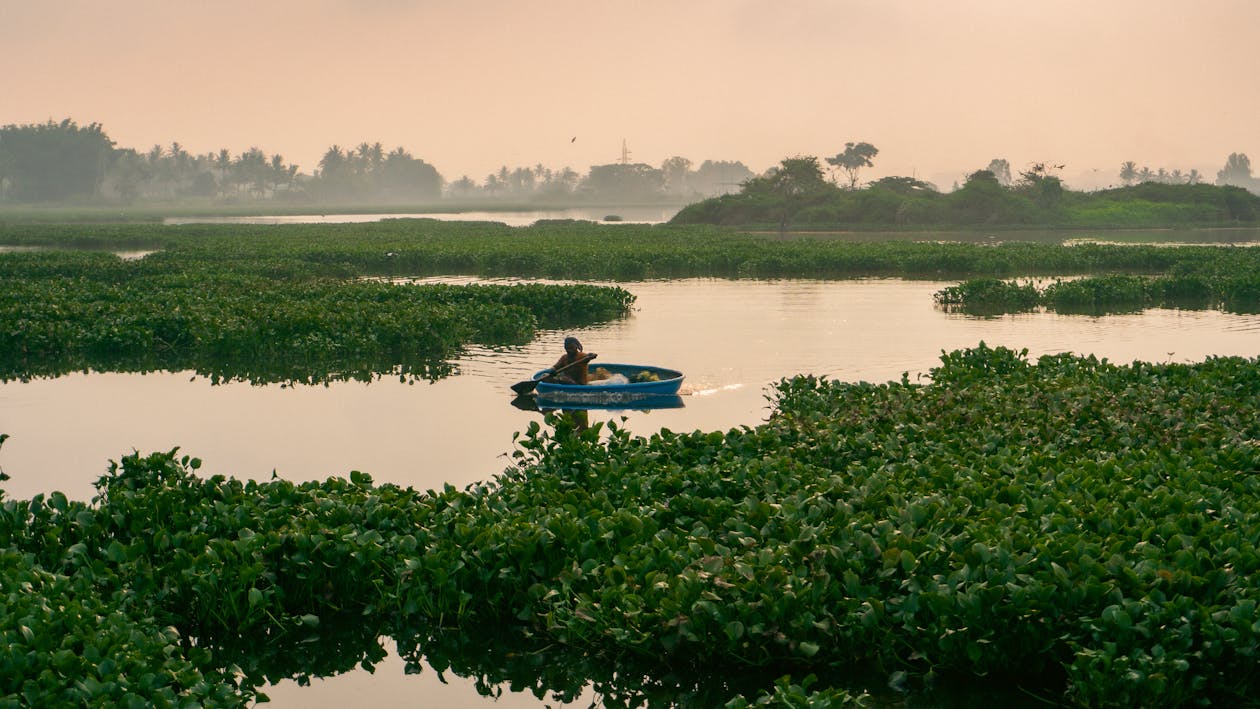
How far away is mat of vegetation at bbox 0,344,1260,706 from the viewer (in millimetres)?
7660

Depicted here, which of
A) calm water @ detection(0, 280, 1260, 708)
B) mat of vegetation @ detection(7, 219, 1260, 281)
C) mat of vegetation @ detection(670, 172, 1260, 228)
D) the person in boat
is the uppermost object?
mat of vegetation @ detection(670, 172, 1260, 228)

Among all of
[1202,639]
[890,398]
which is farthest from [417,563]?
[890,398]

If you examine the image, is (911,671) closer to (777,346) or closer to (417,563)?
(417,563)

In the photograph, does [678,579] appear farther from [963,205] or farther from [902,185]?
[902,185]

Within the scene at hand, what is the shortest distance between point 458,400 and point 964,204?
77623mm

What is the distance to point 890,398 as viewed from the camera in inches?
600

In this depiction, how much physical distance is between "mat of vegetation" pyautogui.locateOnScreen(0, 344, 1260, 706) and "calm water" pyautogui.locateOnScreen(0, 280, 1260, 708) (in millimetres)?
697

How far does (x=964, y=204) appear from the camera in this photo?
9056cm

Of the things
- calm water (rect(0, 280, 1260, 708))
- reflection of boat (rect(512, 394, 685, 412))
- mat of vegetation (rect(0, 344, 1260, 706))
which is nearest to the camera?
mat of vegetation (rect(0, 344, 1260, 706))

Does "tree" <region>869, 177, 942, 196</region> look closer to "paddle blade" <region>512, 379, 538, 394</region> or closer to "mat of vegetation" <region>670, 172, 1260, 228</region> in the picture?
"mat of vegetation" <region>670, 172, 1260, 228</region>

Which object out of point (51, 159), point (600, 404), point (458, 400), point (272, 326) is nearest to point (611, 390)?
point (600, 404)

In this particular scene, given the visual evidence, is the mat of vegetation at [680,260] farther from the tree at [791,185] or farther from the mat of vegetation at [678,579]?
the tree at [791,185]

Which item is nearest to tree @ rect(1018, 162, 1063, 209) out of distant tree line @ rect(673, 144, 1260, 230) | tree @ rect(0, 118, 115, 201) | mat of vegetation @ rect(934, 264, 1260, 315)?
distant tree line @ rect(673, 144, 1260, 230)

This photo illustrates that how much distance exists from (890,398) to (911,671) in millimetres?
7203
